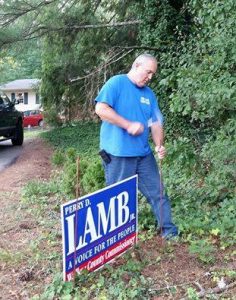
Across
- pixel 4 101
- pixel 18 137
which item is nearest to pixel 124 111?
pixel 4 101

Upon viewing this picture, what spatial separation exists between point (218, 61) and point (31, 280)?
3328 mm

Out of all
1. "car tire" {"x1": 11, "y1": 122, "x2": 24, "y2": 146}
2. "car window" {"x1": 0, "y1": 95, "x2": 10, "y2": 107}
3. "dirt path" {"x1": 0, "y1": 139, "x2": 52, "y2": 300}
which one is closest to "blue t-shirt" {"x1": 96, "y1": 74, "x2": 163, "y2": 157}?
"dirt path" {"x1": 0, "y1": 139, "x2": 52, "y2": 300}

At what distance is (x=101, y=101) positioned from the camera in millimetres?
3947

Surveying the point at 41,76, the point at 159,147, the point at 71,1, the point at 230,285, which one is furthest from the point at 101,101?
the point at 41,76

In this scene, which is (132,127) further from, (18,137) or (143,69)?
(18,137)

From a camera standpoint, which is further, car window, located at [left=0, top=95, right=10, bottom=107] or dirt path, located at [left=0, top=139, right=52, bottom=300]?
car window, located at [left=0, top=95, right=10, bottom=107]

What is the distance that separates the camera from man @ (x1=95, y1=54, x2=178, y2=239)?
13.0 ft

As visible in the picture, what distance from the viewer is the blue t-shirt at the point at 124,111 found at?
157 inches

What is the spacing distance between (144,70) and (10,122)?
10.9 m

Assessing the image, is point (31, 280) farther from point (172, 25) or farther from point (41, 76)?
point (41, 76)

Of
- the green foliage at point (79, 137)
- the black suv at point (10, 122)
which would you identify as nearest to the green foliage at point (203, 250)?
the green foliage at point (79, 137)

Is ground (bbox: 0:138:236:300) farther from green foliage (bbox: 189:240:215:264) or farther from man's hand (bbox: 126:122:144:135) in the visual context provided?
man's hand (bbox: 126:122:144:135)

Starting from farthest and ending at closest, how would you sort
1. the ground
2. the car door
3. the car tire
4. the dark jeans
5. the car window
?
the car tire
the car window
the car door
the dark jeans
the ground

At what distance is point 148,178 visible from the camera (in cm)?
429
